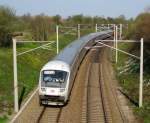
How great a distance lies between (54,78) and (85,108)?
3202mm

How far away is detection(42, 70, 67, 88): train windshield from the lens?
1169 inches

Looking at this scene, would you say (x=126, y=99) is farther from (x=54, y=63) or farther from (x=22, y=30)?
(x=22, y=30)

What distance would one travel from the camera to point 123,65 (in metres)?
52.7

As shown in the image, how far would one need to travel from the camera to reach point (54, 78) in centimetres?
3005

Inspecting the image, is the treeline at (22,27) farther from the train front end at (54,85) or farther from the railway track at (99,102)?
the train front end at (54,85)

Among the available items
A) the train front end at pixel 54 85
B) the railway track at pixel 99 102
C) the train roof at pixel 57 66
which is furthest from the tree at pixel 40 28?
the train front end at pixel 54 85

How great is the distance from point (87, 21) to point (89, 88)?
100m

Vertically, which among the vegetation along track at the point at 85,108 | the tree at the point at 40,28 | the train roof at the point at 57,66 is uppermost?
the tree at the point at 40,28

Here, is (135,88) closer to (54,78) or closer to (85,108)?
(85,108)

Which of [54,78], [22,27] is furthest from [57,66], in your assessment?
[22,27]

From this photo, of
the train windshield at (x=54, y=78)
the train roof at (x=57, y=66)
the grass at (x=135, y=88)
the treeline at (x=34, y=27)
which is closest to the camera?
the grass at (x=135, y=88)

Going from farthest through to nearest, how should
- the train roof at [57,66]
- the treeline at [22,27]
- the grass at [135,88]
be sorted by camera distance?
the treeline at [22,27], the train roof at [57,66], the grass at [135,88]

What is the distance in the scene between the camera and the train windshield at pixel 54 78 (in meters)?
29.7

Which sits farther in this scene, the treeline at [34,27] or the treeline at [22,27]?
the treeline at [22,27]
